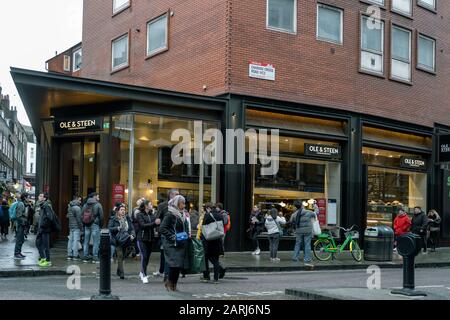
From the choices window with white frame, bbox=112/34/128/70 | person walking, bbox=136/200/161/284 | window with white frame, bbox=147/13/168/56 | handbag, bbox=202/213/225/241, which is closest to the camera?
handbag, bbox=202/213/225/241

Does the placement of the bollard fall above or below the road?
above

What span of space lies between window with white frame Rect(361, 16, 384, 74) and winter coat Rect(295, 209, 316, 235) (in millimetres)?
8165

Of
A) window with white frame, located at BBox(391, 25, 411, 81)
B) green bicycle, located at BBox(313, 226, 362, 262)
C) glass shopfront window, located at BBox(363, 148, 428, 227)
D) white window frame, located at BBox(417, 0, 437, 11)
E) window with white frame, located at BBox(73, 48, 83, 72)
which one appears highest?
white window frame, located at BBox(417, 0, 437, 11)

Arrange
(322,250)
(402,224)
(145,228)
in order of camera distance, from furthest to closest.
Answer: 1. (402,224)
2. (322,250)
3. (145,228)

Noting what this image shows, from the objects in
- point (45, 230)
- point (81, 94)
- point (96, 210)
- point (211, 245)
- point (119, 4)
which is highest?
point (119, 4)

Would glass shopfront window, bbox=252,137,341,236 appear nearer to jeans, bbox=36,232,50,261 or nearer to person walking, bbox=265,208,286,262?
person walking, bbox=265,208,286,262

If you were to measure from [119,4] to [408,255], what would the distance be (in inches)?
814

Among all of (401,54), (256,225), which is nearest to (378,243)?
(256,225)

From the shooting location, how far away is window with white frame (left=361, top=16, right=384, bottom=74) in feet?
81.6

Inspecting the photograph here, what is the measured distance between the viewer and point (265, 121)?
22109mm

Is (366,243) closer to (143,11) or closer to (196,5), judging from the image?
(196,5)

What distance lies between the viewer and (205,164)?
847 inches

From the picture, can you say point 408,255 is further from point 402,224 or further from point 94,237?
point 402,224

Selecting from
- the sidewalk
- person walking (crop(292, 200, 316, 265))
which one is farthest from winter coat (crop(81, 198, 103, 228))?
person walking (crop(292, 200, 316, 265))
